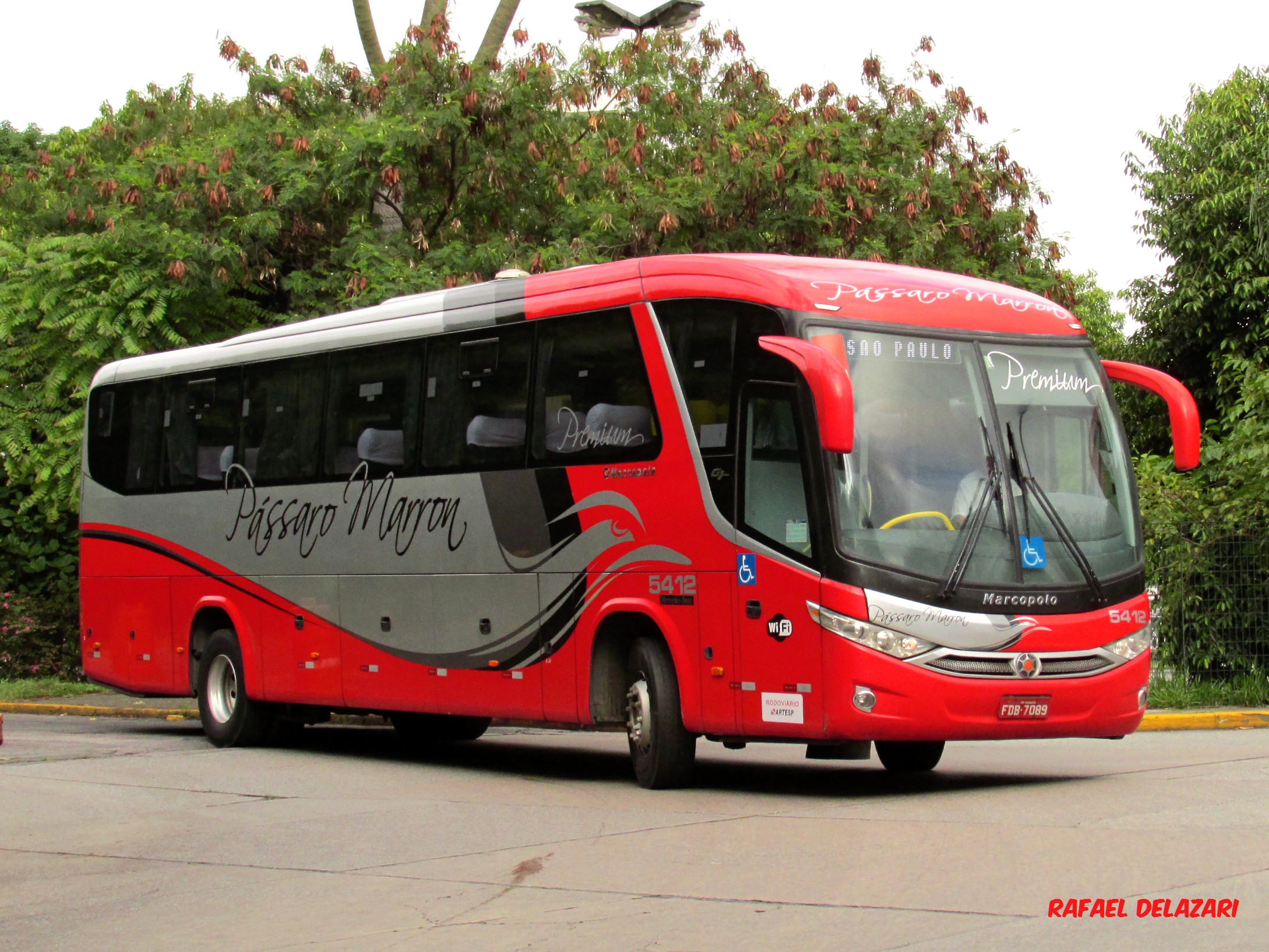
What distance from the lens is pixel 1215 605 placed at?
18.1 meters

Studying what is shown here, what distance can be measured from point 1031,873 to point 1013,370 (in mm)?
4368

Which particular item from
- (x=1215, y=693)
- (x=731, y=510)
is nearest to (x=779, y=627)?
(x=731, y=510)

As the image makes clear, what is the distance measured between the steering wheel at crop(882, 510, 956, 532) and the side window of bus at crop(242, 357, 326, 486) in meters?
6.44

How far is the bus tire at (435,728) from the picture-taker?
54.6 feet

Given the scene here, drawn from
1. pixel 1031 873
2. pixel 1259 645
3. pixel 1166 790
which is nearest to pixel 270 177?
pixel 1259 645

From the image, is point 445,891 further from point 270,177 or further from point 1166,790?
point 270,177

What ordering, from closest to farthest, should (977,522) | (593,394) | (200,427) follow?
1. (977,522)
2. (593,394)
3. (200,427)

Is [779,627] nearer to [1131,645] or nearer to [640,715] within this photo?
[640,715]

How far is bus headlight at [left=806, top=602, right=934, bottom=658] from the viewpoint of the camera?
10.5 m

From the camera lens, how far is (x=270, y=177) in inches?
906

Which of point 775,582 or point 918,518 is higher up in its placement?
point 918,518

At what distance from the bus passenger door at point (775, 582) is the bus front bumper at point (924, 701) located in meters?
0.16

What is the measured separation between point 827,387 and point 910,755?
3750 mm

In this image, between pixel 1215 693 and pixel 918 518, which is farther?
pixel 1215 693
